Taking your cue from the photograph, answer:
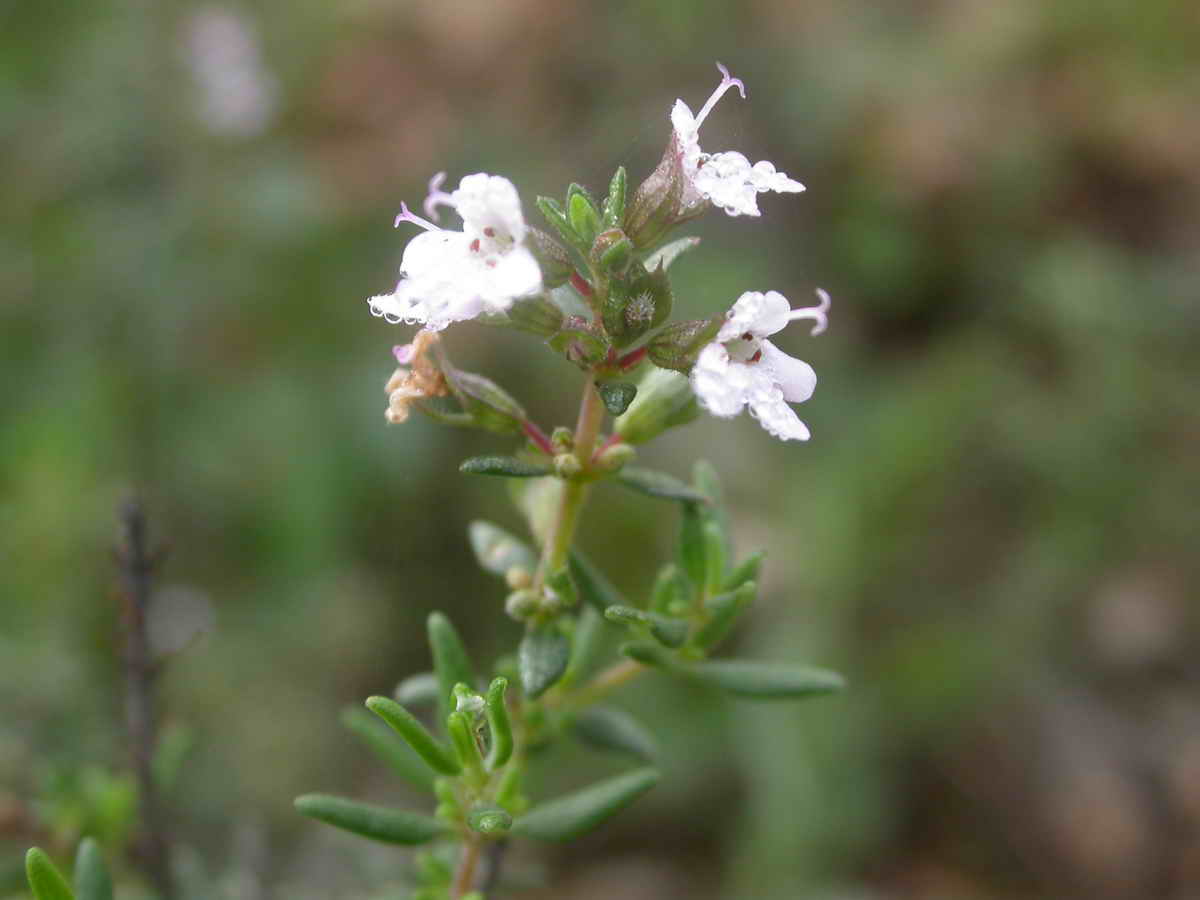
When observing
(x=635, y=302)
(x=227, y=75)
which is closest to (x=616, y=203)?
(x=635, y=302)

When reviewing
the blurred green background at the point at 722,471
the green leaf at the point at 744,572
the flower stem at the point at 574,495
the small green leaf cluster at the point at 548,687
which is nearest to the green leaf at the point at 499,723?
the small green leaf cluster at the point at 548,687

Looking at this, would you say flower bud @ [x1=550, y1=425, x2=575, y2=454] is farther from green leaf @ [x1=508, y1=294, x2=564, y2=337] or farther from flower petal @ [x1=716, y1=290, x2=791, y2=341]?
flower petal @ [x1=716, y1=290, x2=791, y2=341]

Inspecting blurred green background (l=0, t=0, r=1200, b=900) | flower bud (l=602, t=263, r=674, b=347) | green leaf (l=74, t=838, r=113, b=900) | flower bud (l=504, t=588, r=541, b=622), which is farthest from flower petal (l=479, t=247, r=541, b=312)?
blurred green background (l=0, t=0, r=1200, b=900)

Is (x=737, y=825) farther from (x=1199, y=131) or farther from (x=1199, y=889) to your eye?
(x=1199, y=131)

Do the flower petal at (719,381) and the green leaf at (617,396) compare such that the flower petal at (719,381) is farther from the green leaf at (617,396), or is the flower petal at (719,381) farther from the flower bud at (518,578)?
the flower bud at (518,578)

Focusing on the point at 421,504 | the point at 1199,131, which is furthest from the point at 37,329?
the point at 1199,131

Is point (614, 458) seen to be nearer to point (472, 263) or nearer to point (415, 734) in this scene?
point (472, 263)
